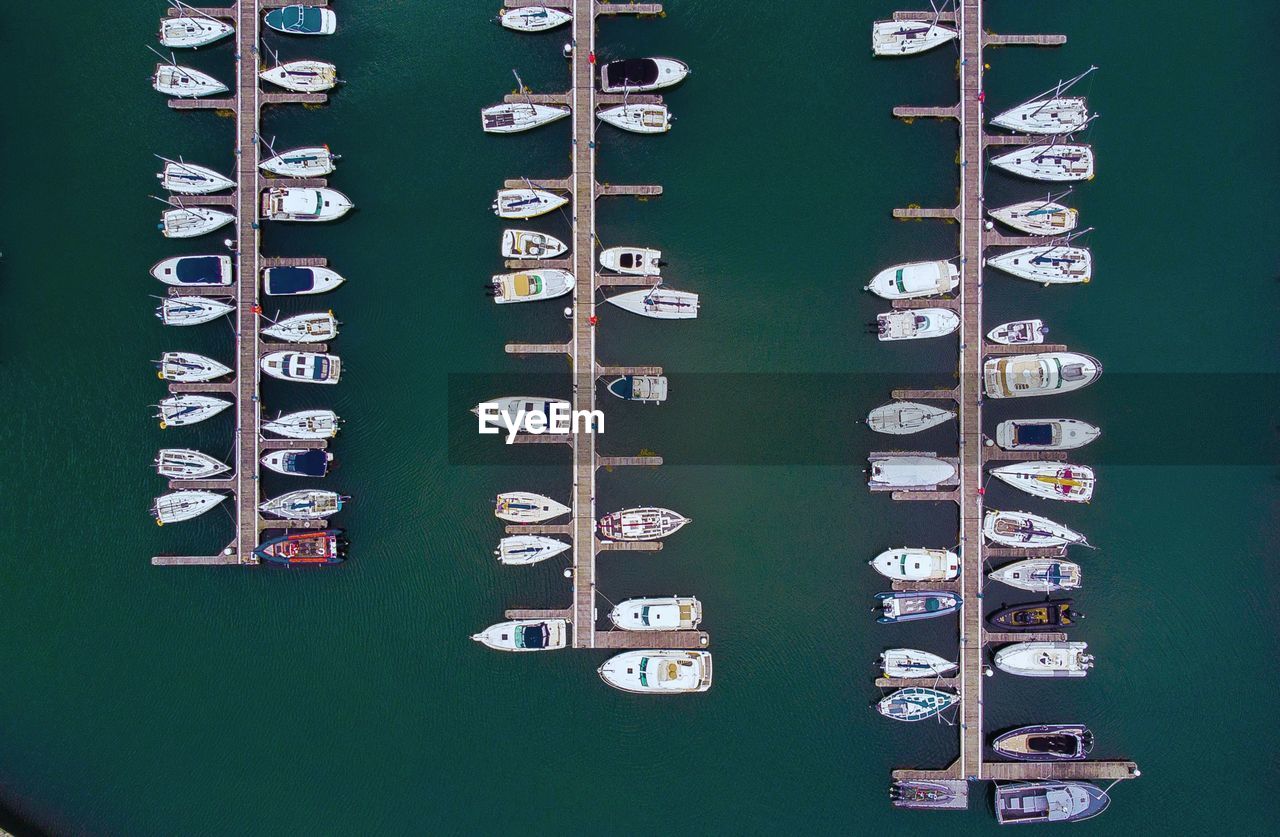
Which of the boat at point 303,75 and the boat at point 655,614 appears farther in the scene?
the boat at point 303,75

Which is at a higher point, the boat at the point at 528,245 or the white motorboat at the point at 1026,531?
the boat at the point at 528,245

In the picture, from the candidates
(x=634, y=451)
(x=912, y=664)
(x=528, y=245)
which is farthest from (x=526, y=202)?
(x=912, y=664)

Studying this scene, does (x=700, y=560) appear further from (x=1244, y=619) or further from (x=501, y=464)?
(x=1244, y=619)

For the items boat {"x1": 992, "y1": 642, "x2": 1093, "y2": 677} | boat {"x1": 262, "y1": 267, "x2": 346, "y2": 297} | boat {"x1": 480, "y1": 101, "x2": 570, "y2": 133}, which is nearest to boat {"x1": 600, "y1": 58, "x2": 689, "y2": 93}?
boat {"x1": 480, "y1": 101, "x2": 570, "y2": 133}

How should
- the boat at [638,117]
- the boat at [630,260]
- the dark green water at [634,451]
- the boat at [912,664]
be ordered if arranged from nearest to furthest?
1. the boat at [912,664]
2. the boat at [630,260]
3. the boat at [638,117]
4. the dark green water at [634,451]

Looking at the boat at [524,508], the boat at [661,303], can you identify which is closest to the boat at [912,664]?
the boat at [524,508]

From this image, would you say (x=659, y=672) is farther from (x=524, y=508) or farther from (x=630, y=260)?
(x=630, y=260)

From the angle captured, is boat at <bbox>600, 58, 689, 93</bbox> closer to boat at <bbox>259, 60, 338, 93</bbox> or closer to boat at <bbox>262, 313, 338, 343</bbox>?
boat at <bbox>259, 60, 338, 93</bbox>

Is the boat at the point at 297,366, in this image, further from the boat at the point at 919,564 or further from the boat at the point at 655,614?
the boat at the point at 919,564
